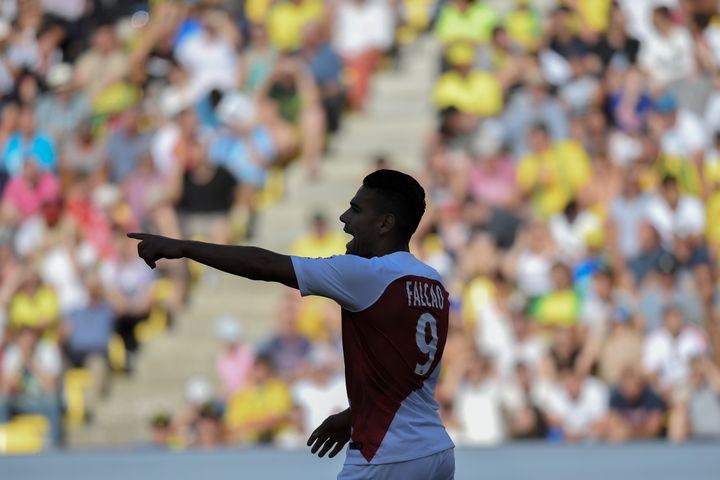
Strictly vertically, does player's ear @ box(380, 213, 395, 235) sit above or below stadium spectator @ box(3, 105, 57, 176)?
below

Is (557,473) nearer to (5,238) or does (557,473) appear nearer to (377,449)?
(377,449)

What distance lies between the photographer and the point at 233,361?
11102 mm

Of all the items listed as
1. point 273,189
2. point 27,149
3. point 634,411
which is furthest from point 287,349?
point 27,149

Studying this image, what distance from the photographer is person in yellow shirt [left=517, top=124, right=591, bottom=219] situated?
12086mm

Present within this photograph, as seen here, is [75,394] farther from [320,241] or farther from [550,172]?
[550,172]

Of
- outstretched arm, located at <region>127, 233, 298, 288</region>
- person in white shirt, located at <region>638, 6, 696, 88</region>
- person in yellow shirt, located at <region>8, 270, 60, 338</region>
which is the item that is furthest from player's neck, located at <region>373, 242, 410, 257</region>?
person in white shirt, located at <region>638, 6, 696, 88</region>

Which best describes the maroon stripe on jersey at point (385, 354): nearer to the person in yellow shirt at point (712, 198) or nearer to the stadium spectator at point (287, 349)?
the stadium spectator at point (287, 349)

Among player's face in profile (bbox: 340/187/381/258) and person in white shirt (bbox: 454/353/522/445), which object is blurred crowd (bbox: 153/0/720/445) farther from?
player's face in profile (bbox: 340/187/381/258)

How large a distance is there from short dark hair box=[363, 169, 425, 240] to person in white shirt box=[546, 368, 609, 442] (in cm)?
648

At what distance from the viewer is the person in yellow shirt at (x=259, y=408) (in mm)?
10516

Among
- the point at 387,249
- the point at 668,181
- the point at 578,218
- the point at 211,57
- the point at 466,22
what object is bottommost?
the point at 387,249

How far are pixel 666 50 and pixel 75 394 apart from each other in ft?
→ 21.8

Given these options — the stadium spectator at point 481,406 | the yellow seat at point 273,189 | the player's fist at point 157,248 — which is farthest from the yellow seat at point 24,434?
the player's fist at point 157,248

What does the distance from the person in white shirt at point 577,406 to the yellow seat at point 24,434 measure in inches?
160
